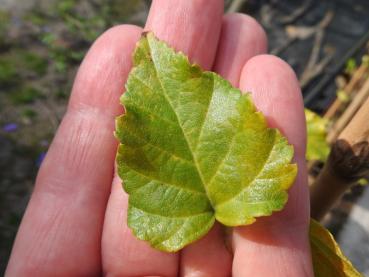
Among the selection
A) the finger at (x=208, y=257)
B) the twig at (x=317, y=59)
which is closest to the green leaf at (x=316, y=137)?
the finger at (x=208, y=257)

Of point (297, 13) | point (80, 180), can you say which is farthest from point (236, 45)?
point (297, 13)

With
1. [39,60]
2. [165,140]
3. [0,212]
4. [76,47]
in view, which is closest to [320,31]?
[76,47]

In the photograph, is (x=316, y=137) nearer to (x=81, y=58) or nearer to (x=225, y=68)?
(x=225, y=68)

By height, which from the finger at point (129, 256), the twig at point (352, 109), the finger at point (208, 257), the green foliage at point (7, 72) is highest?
the twig at point (352, 109)

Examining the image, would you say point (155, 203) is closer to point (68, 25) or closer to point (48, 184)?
point (48, 184)

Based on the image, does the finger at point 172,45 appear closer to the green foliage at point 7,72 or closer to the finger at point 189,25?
the finger at point 189,25

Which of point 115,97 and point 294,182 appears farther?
point 115,97

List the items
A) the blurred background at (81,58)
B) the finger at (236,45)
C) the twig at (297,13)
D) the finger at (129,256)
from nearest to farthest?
the finger at (129,256) → the finger at (236,45) → the blurred background at (81,58) → the twig at (297,13)
